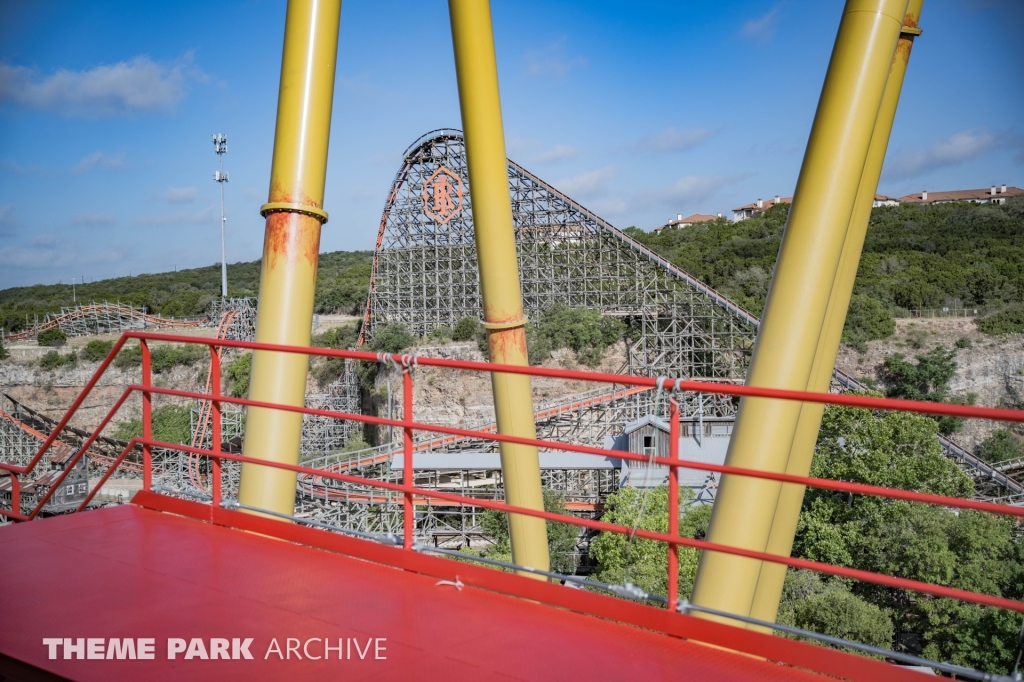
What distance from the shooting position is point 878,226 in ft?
105

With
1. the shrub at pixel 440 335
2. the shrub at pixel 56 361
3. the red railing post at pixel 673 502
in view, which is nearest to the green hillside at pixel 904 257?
the shrub at pixel 440 335

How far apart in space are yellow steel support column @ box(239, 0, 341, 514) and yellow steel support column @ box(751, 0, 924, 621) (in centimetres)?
154

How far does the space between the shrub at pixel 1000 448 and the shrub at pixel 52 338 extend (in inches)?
1023

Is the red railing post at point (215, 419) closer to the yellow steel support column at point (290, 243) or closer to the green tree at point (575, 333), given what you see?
the yellow steel support column at point (290, 243)

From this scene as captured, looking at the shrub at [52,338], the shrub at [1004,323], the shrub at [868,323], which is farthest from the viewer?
the shrub at [52,338]

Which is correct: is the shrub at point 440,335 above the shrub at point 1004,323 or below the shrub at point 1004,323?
below

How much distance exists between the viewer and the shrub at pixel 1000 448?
16.1 meters

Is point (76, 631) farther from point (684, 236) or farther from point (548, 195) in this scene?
point (684, 236)

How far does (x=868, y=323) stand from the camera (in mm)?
20297

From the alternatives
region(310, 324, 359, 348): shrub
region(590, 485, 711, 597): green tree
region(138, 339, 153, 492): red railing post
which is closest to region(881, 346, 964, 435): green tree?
region(590, 485, 711, 597): green tree

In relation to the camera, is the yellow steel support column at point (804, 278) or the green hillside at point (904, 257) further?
the green hillside at point (904, 257)

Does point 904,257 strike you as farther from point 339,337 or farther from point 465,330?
point 339,337

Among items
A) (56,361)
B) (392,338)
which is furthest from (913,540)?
(56,361)

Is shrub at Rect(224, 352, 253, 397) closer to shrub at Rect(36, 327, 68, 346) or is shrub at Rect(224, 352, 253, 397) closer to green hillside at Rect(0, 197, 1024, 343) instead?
shrub at Rect(36, 327, 68, 346)
